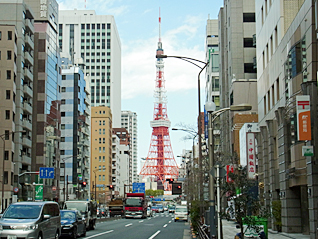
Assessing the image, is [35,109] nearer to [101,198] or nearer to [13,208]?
[13,208]

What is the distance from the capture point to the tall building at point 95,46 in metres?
184

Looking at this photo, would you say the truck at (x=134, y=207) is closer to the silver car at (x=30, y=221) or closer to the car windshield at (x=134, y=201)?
the car windshield at (x=134, y=201)

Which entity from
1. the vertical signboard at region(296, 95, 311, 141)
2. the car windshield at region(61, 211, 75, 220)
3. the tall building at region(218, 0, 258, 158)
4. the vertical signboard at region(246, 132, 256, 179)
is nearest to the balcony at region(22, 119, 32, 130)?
the tall building at region(218, 0, 258, 158)

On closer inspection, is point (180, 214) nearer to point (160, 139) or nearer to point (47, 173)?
point (47, 173)

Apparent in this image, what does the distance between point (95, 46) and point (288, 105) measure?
529ft

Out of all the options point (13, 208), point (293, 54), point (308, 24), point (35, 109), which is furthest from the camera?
point (35, 109)

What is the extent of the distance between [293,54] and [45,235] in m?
17.2

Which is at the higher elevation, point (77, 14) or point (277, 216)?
point (77, 14)

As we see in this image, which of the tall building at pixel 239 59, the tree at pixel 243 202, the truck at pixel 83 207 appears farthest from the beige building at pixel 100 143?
A: the tree at pixel 243 202

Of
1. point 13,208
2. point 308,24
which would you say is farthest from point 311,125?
point 13,208

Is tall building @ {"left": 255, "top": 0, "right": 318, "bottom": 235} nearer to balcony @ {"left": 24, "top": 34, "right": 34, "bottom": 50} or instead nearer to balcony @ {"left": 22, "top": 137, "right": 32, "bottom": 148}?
balcony @ {"left": 22, "top": 137, "right": 32, "bottom": 148}

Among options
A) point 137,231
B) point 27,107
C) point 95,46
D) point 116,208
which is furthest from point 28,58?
point 95,46

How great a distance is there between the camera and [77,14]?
618ft

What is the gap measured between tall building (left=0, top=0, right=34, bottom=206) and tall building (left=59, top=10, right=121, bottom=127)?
105 metres
